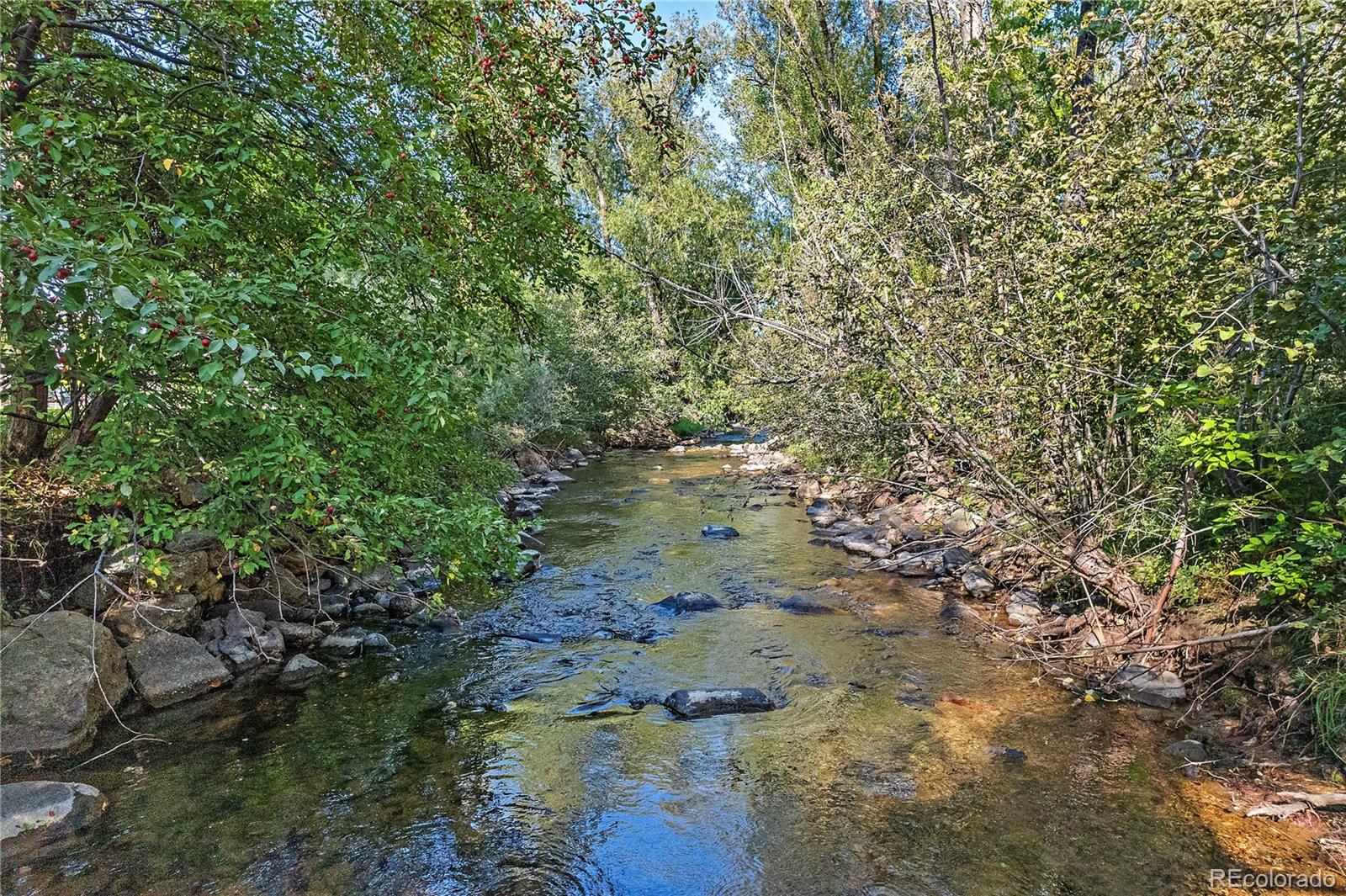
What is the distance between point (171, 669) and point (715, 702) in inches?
211

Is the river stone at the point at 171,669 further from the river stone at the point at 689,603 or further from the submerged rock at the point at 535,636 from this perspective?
the river stone at the point at 689,603

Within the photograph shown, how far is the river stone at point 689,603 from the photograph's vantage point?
392 inches

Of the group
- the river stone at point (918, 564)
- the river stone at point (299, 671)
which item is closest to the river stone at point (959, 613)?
the river stone at point (918, 564)

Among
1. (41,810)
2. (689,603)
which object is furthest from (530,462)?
(41,810)

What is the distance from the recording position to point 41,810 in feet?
17.0

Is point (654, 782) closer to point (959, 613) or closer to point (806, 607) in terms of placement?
point (806, 607)

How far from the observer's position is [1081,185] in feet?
22.6

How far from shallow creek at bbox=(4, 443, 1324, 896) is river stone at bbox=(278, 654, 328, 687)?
28cm

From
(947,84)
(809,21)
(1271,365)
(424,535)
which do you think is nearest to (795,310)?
(947,84)

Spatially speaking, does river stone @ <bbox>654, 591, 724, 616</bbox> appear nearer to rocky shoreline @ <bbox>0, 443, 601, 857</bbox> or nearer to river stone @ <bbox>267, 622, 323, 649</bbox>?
rocky shoreline @ <bbox>0, 443, 601, 857</bbox>

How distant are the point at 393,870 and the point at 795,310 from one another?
744 centimetres

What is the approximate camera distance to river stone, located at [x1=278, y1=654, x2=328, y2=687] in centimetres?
774

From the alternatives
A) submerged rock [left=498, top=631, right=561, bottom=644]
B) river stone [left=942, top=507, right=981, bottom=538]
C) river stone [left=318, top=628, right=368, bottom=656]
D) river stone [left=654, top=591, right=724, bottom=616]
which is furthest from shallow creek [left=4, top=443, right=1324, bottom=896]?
river stone [left=942, top=507, right=981, bottom=538]

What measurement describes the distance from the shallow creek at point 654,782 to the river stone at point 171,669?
0.92 ft
